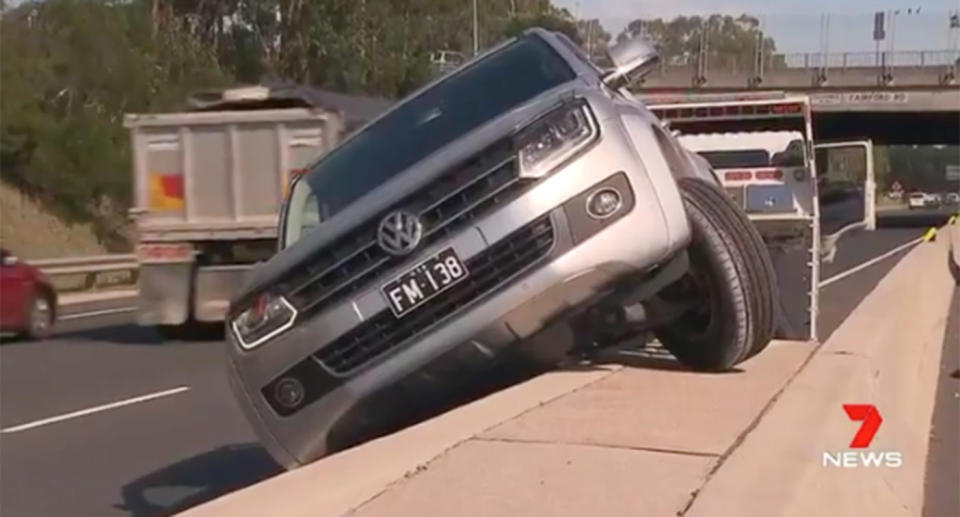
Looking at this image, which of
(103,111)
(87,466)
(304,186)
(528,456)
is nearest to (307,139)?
(87,466)

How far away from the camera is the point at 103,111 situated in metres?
51.2

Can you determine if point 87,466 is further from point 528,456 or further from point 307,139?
point 307,139

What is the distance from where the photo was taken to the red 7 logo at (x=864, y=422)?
23.9 ft

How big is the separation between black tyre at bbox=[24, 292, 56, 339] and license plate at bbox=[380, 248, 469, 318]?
15725mm

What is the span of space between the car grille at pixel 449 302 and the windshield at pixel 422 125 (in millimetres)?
778

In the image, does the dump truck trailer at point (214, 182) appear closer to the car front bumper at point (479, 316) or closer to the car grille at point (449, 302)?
the car front bumper at point (479, 316)

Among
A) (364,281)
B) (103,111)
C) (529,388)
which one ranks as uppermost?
(364,281)

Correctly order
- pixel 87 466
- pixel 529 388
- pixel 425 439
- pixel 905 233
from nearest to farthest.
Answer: pixel 425 439 → pixel 529 388 → pixel 87 466 → pixel 905 233

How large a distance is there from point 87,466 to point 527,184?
181 inches

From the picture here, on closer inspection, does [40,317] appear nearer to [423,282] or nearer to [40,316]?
[40,316]

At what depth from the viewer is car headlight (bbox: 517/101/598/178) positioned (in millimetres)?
8055

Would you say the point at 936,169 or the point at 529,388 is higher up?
the point at 529,388

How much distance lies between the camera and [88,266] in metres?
33.5

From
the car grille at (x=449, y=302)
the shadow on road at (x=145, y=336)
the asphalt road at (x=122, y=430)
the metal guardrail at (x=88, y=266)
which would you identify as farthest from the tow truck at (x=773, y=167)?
the metal guardrail at (x=88, y=266)
